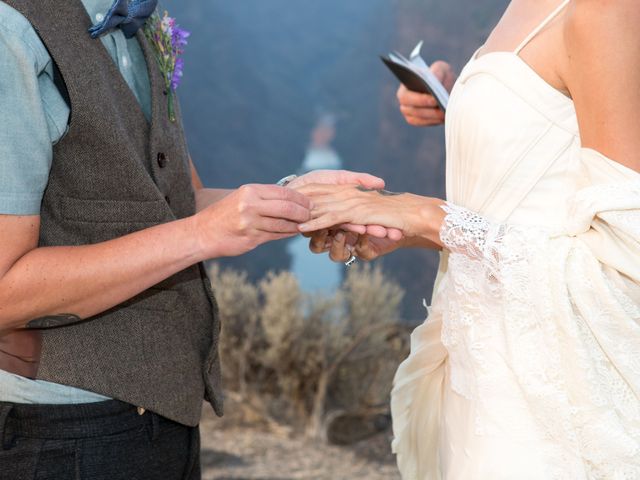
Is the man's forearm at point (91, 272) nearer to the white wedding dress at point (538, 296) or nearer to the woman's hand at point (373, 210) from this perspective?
the woman's hand at point (373, 210)

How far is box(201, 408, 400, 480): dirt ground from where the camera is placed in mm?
4766

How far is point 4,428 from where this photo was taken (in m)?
1.49

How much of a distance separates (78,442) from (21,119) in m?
0.59

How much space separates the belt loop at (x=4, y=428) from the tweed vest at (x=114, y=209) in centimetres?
8

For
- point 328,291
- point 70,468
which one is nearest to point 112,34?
point 70,468

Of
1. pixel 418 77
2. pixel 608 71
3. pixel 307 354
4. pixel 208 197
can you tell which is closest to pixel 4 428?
pixel 208 197

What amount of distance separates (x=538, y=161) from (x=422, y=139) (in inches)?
566

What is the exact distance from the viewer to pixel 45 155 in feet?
4.56

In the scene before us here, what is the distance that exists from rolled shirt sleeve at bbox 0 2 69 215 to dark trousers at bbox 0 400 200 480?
39 cm

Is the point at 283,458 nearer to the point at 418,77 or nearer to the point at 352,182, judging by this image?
the point at 418,77

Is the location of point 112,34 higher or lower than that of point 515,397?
higher

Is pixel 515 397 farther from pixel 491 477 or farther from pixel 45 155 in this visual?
pixel 45 155

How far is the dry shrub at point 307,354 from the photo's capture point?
5.43 metres

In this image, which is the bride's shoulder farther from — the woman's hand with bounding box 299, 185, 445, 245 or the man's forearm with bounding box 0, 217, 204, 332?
the man's forearm with bounding box 0, 217, 204, 332
